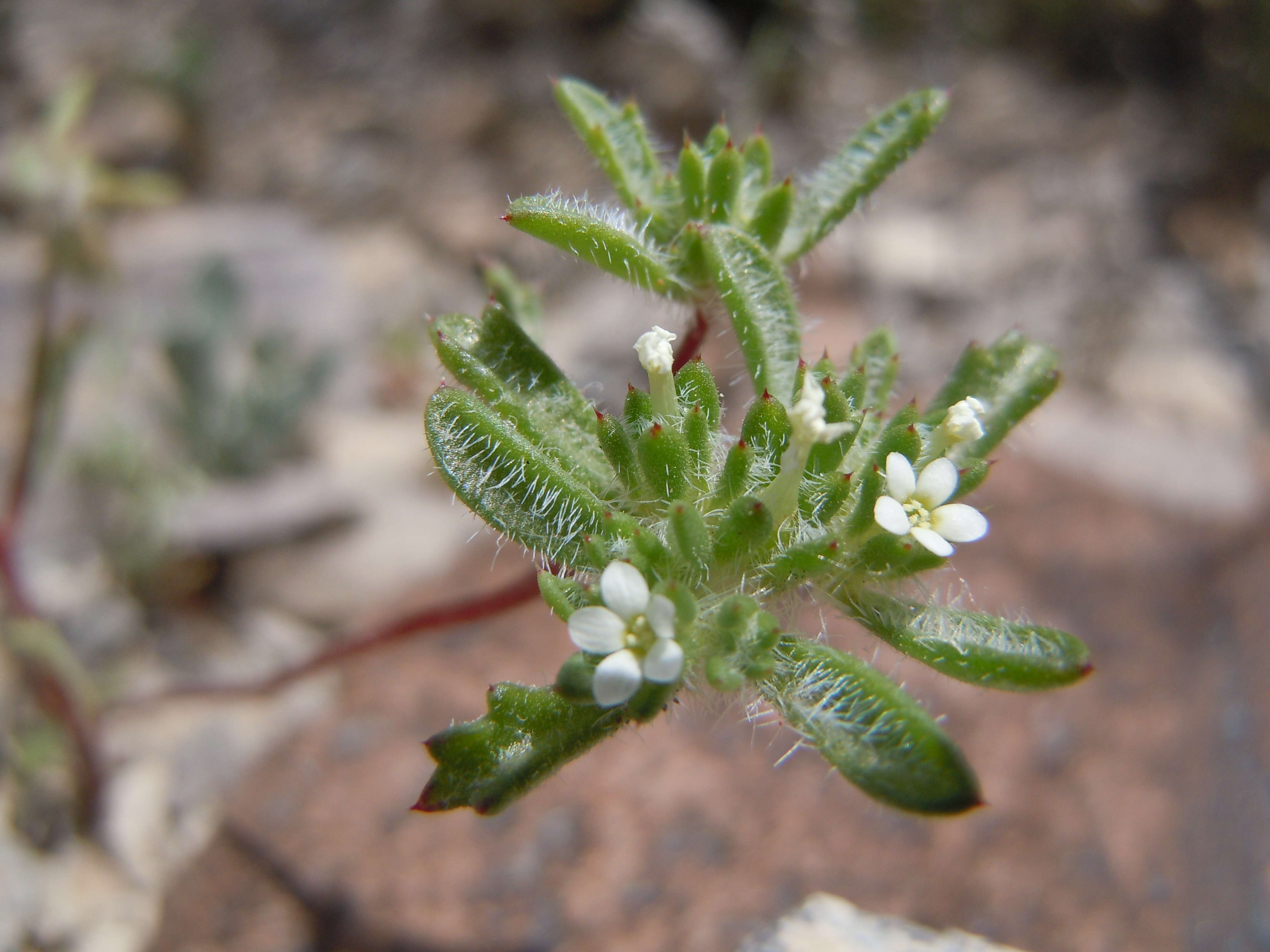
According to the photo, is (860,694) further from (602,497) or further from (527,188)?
(527,188)

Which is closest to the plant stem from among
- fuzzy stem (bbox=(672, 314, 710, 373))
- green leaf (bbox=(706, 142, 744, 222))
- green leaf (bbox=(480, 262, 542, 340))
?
green leaf (bbox=(480, 262, 542, 340))

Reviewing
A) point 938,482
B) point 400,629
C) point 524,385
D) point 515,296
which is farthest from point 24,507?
point 938,482

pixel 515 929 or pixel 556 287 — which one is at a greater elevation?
pixel 515 929

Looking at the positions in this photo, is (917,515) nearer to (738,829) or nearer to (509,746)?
(509,746)

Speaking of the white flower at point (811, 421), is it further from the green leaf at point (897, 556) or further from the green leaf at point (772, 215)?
the green leaf at point (772, 215)

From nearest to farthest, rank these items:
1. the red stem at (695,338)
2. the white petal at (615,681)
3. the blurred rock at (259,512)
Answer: the white petal at (615,681), the red stem at (695,338), the blurred rock at (259,512)

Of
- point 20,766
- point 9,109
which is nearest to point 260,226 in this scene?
point 9,109

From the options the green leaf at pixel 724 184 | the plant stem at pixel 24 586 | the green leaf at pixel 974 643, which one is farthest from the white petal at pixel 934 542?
the plant stem at pixel 24 586
